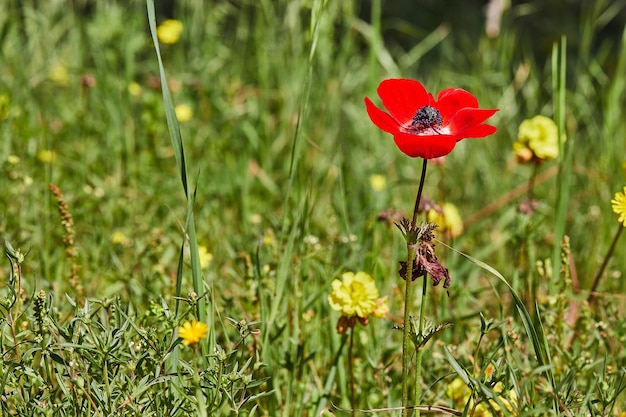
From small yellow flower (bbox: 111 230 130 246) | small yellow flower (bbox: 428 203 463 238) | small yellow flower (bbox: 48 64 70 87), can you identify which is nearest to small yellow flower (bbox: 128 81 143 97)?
small yellow flower (bbox: 48 64 70 87)

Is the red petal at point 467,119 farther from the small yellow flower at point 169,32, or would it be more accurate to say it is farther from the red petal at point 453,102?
the small yellow flower at point 169,32

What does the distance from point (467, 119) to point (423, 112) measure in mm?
61

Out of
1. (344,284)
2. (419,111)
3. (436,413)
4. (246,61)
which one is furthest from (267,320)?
(246,61)

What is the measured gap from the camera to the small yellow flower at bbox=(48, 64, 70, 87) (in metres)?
2.74

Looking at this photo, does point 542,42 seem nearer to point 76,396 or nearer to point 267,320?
point 267,320

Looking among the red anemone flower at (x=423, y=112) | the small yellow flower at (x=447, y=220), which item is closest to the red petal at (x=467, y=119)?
the red anemone flower at (x=423, y=112)

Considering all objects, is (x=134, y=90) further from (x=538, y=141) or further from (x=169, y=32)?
(x=538, y=141)

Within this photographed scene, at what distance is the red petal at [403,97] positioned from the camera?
1.08m

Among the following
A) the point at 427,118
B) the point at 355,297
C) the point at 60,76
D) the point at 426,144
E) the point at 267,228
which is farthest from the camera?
the point at 60,76

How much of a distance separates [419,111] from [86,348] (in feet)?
1.76

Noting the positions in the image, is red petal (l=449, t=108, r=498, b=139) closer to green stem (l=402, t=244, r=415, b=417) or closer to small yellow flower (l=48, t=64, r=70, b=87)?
green stem (l=402, t=244, r=415, b=417)

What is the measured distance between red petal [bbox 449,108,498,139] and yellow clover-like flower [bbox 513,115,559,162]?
0.69 m

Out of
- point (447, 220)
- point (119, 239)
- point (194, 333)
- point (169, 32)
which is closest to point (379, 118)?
point (194, 333)

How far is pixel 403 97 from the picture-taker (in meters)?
1.10
